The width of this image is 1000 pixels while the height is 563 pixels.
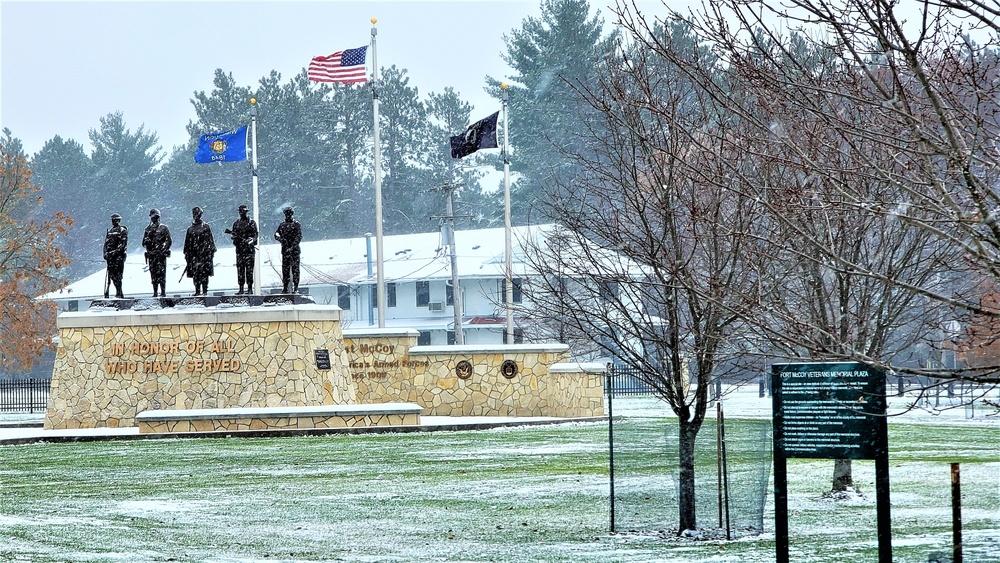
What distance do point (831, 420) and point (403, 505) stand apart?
7237mm

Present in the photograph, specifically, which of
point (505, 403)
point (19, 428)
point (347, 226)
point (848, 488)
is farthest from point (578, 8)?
point (848, 488)

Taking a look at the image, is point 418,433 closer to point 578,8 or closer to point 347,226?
point 578,8

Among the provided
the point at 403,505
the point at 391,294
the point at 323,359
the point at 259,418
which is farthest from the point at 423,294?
the point at 403,505

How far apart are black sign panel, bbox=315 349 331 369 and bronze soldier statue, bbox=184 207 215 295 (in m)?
2.89

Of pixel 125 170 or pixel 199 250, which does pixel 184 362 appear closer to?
pixel 199 250

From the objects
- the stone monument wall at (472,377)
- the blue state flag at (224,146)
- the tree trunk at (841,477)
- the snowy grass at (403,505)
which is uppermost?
the blue state flag at (224,146)

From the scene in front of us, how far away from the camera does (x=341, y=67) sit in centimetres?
3447

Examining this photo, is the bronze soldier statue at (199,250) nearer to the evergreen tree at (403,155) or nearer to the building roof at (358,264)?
the building roof at (358,264)

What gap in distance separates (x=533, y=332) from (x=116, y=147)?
56180 millimetres

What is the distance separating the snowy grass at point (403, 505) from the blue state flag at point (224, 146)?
1273cm

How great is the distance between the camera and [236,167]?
78.6m

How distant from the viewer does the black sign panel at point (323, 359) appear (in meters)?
29.3

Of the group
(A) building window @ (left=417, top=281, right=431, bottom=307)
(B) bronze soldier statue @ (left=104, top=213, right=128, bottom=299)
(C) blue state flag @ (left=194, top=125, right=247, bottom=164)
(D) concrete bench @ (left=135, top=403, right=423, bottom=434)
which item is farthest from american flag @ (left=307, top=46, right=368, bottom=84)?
(A) building window @ (left=417, top=281, right=431, bottom=307)

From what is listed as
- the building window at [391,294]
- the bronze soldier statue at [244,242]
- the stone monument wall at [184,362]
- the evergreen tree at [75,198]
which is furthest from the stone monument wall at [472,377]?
the evergreen tree at [75,198]
